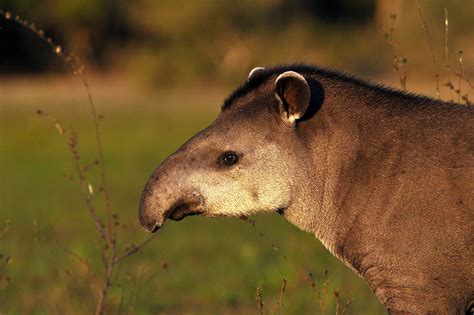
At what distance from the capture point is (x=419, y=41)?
143 feet

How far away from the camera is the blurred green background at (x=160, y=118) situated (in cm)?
1270

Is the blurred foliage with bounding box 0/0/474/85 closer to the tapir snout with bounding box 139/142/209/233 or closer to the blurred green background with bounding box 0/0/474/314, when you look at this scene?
the blurred green background with bounding box 0/0/474/314

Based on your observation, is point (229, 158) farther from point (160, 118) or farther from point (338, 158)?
point (160, 118)

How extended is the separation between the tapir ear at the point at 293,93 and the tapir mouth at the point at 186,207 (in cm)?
86

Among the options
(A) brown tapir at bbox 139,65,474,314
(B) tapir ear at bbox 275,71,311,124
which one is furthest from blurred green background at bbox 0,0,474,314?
(B) tapir ear at bbox 275,71,311,124

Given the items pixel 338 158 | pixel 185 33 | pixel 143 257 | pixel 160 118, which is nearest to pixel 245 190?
pixel 338 158

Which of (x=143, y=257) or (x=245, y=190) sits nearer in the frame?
(x=245, y=190)

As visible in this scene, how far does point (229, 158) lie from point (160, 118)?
128 ft

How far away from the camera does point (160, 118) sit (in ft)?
150

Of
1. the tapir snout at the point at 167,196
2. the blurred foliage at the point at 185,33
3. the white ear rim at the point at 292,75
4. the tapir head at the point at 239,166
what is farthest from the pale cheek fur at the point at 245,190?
the blurred foliage at the point at 185,33

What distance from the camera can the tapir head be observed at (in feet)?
22.4

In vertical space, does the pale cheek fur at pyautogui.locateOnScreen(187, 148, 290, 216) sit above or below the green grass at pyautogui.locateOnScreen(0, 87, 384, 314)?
above

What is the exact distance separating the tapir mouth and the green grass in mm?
1411

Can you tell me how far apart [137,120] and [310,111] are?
38.9 meters
